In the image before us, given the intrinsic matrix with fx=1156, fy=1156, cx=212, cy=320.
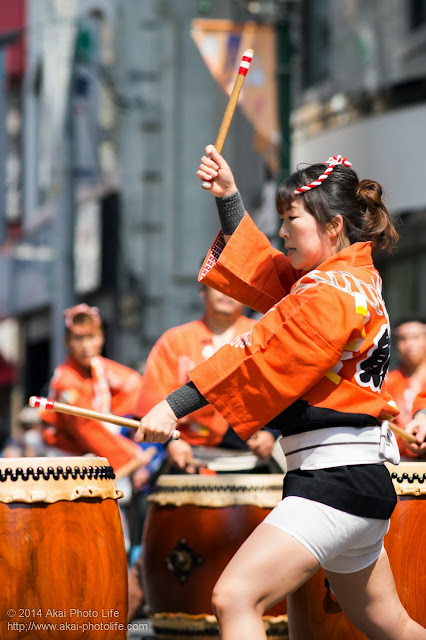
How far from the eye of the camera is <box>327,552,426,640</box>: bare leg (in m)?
3.00

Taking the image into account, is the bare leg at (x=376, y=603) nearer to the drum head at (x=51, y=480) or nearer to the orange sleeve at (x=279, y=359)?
the orange sleeve at (x=279, y=359)

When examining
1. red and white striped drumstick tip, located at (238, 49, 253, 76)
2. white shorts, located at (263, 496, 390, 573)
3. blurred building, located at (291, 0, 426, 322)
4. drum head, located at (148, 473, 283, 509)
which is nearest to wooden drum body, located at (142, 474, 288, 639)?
drum head, located at (148, 473, 283, 509)

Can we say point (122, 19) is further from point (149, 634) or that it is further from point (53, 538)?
point (53, 538)

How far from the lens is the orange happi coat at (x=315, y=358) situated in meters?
2.85

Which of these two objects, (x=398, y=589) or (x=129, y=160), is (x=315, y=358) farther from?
(x=129, y=160)

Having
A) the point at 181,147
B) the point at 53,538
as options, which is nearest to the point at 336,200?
the point at 53,538

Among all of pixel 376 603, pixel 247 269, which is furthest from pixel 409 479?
pixel 247 269

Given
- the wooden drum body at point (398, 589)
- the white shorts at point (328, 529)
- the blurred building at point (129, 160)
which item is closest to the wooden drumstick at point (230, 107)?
the white shorts at point (328, 529)

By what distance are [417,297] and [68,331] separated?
5.31 m

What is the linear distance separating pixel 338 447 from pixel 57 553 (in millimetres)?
960

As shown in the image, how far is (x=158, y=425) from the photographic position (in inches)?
114

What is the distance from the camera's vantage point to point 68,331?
605 centimetres

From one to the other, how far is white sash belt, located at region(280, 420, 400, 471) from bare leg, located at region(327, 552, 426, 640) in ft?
0.95

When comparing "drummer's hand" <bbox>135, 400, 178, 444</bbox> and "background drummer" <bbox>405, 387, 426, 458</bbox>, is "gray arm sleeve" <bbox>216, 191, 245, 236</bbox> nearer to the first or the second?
"drummer's hand" <bbox>135, 400, 178, 444</bbox>
